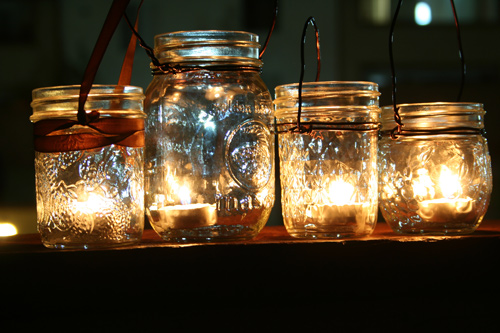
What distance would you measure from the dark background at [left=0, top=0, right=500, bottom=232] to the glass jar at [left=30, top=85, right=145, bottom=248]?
142 inches

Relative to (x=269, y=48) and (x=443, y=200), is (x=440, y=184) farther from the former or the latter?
(x=269, y=48)

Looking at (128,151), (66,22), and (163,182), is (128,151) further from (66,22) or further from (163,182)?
(66,22)

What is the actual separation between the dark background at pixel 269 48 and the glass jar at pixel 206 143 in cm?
355

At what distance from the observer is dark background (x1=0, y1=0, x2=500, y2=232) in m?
4.54

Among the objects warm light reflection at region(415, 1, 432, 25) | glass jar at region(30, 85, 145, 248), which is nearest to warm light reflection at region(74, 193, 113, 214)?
glass jar at region(30, 85, 145, 248)

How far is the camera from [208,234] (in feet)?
2.63

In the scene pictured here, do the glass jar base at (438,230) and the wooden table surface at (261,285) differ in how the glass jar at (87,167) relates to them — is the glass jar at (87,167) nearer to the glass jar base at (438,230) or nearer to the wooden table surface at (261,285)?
the wooden table surface at (261,285)

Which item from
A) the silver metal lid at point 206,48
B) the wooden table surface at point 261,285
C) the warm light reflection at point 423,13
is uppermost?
the warm light reflection at point 423,13

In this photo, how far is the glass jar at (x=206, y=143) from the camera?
797mm

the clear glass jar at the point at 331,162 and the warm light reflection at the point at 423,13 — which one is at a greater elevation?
the warm light reflection at the point at 423,13

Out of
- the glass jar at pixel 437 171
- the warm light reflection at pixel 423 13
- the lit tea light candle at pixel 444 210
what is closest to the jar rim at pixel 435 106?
the glass jar at pixel 437 171

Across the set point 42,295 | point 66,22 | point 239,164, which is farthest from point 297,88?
point 66,22

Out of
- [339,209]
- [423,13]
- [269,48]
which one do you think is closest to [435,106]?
[339,209]

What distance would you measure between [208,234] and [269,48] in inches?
170
